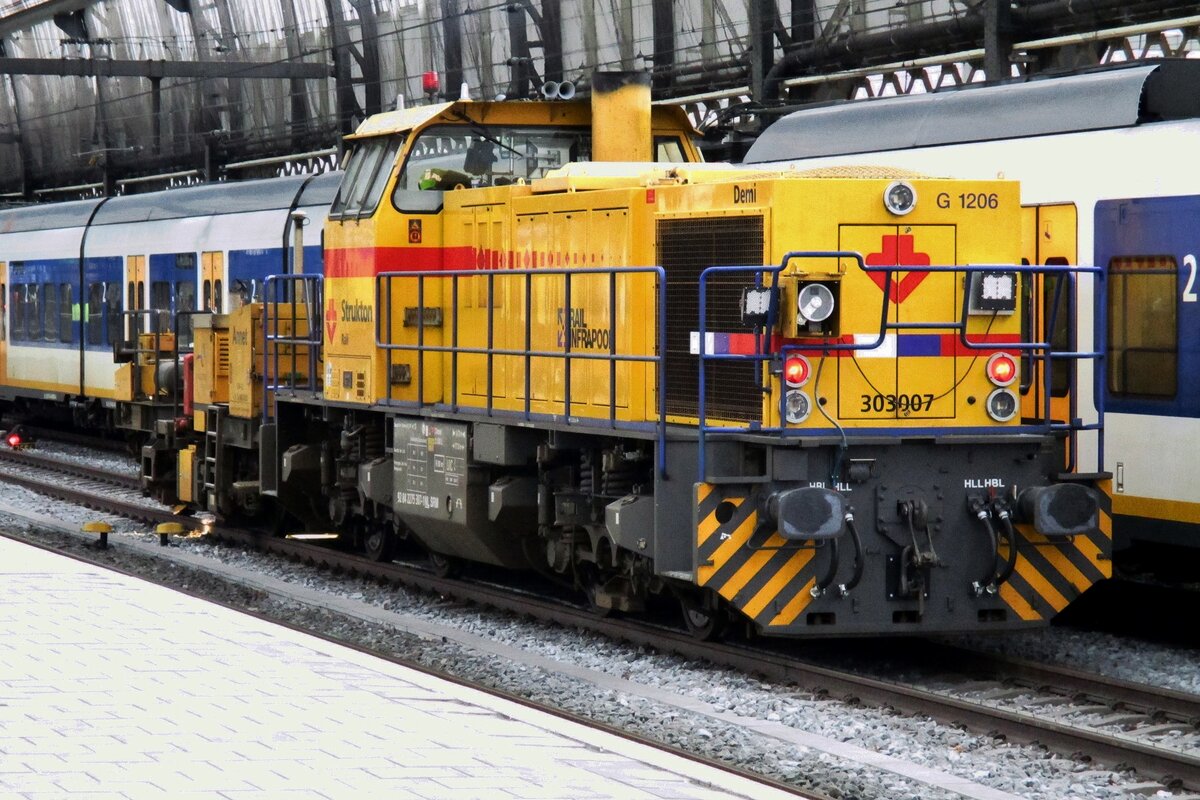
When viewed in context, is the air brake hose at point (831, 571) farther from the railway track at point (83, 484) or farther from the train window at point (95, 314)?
the train window at point (95, 314)

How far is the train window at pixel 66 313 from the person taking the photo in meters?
26.4

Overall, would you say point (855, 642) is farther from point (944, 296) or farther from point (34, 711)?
point (34, 711)

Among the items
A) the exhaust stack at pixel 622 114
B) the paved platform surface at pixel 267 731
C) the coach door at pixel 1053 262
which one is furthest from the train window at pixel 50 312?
the coach door at pixel 1053 262

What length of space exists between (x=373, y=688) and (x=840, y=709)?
2.42 meters

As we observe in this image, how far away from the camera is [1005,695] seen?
8773mm

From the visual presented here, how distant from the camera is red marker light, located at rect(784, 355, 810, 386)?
29.5 ft

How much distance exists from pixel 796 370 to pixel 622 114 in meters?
3.19

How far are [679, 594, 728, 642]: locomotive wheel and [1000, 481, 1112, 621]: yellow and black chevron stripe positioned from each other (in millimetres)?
1648

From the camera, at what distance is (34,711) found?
7.17 metres

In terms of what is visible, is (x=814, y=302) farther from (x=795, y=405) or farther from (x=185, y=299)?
(x=185, y=299)

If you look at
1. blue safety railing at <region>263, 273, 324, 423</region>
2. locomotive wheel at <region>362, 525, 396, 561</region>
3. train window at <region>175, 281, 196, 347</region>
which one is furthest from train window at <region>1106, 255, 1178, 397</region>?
train window at <region>175, 281, 196, 347</region>

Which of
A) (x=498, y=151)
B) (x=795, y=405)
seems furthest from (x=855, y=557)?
(x=498, y=151)

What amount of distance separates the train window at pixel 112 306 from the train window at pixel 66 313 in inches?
45.8

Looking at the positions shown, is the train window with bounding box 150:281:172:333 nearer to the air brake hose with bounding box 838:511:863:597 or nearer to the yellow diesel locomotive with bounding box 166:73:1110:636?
the yellow diesel locomotive with bounding box 166:73:1110:636
